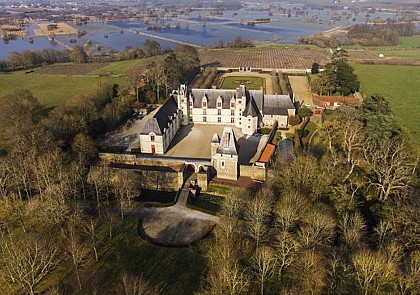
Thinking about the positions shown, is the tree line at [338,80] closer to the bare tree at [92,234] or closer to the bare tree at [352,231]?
the bare tree at [352,231]

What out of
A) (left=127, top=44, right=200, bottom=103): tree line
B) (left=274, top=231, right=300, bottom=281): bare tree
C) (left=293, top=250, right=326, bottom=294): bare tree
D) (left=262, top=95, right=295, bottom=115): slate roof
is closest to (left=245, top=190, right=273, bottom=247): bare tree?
(left=274, top=231, right=300, bottom=281): bare tree

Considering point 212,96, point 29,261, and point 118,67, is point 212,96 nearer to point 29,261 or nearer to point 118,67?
point 29,261

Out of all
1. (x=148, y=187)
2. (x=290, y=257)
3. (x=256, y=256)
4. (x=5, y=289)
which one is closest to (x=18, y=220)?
(x=5, y=289)

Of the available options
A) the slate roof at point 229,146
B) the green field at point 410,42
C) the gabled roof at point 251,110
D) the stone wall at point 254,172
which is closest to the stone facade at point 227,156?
the slate roof at point 229,146

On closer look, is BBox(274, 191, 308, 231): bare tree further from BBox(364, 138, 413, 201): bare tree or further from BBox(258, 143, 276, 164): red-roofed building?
BBox(258, 143, 276, 164): red-roofed building

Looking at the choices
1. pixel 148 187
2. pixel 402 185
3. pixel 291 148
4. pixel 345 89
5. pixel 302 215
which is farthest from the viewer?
pixel 345 89

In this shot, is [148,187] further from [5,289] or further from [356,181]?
[356,181]

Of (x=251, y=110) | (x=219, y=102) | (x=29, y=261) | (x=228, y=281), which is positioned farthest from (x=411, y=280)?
(x=219, y=102)
